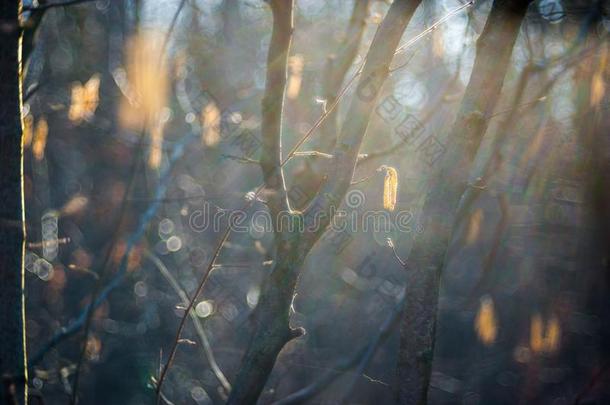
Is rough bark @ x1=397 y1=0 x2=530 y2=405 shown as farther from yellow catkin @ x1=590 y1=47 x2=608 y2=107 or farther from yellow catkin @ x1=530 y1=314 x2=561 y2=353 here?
yellow catkin @ x1=530 y1=314 x2=561 y2=353

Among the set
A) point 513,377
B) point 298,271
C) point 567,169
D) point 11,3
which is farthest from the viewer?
point 567,169

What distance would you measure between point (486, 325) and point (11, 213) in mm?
6305

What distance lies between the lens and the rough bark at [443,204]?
3.02 meters

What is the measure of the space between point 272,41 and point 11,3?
3.79 feet

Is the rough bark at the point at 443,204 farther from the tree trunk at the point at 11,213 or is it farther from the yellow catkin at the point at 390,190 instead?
the tree trunk at the point at 11,213

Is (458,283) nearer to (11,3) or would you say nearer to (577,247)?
(577,247)

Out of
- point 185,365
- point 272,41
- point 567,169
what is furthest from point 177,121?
point 272,41

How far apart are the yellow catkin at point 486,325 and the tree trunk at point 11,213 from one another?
6.13m

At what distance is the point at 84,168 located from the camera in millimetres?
9812

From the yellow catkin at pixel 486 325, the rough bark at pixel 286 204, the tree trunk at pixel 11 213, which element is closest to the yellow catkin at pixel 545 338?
the yellow catkin at pixel 486 325

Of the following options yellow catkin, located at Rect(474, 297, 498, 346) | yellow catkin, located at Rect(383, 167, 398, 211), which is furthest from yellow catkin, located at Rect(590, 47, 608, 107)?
yellow catkin, located at Rect(383, 167, 398, 211)

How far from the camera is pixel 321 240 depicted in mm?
8523

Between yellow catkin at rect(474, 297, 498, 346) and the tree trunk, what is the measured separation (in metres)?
6.13

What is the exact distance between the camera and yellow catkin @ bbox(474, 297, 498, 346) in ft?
25.2
